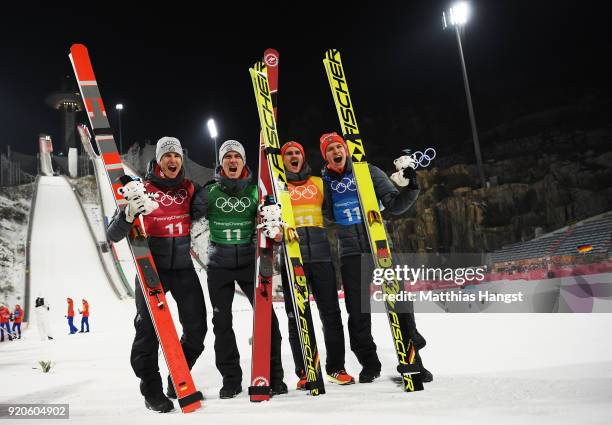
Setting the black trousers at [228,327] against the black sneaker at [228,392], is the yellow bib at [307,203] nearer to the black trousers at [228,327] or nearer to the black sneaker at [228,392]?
the black trousers at [228,327]

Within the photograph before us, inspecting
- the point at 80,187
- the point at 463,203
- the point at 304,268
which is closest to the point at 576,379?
the point at 304,268

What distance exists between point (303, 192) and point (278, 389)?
1.62m

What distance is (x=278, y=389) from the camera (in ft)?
10.9

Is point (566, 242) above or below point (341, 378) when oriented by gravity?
below

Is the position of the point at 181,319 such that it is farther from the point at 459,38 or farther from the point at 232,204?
Result: the point at 459,38

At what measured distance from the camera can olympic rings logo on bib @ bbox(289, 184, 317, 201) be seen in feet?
12.3

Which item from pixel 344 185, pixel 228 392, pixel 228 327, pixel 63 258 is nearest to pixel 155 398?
pixel 228 392

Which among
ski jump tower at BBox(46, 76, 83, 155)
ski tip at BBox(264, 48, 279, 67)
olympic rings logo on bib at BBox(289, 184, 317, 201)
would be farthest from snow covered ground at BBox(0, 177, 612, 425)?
ski jump tower at BBox(46, 76, 83, 155)

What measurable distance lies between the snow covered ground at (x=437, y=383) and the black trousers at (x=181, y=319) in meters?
0.35

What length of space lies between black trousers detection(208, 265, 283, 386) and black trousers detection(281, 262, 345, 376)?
20 cm

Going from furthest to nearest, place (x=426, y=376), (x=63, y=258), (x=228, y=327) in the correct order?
(x=63, y=258) → (x=228, y=327) → (x=426, y=376)

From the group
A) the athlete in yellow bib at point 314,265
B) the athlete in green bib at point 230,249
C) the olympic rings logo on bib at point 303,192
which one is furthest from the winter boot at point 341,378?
the olympic rings logo on bib at point 303,192

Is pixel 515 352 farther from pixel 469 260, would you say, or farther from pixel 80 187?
pixel 80 187

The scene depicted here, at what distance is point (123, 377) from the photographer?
4133 mm
